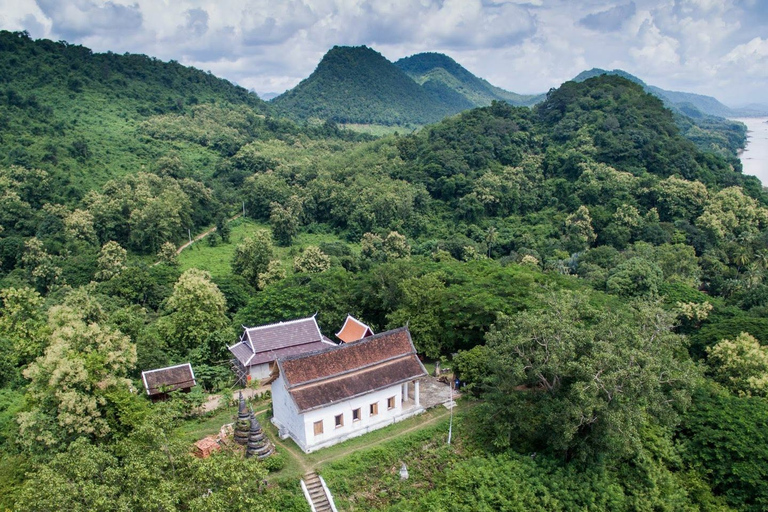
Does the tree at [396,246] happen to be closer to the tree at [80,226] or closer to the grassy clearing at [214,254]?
the grassy clearing at [214,254]

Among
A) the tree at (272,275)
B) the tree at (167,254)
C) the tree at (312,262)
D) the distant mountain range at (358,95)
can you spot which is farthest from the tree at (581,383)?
the distant mountain range at (358,95)

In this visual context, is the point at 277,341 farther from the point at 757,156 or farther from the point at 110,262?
the point at 757,156

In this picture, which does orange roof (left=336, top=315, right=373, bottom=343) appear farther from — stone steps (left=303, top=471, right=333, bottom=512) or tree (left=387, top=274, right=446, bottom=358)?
stone steps (left=303, top=471, right=333, bottom=512)

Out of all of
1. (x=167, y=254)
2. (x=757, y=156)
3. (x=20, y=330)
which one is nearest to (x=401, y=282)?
(x=20, y=330)

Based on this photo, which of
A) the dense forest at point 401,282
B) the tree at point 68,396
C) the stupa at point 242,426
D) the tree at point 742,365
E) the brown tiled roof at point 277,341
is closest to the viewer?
the tree at point 68,396

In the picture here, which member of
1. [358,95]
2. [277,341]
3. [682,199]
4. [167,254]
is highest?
[358,95]
